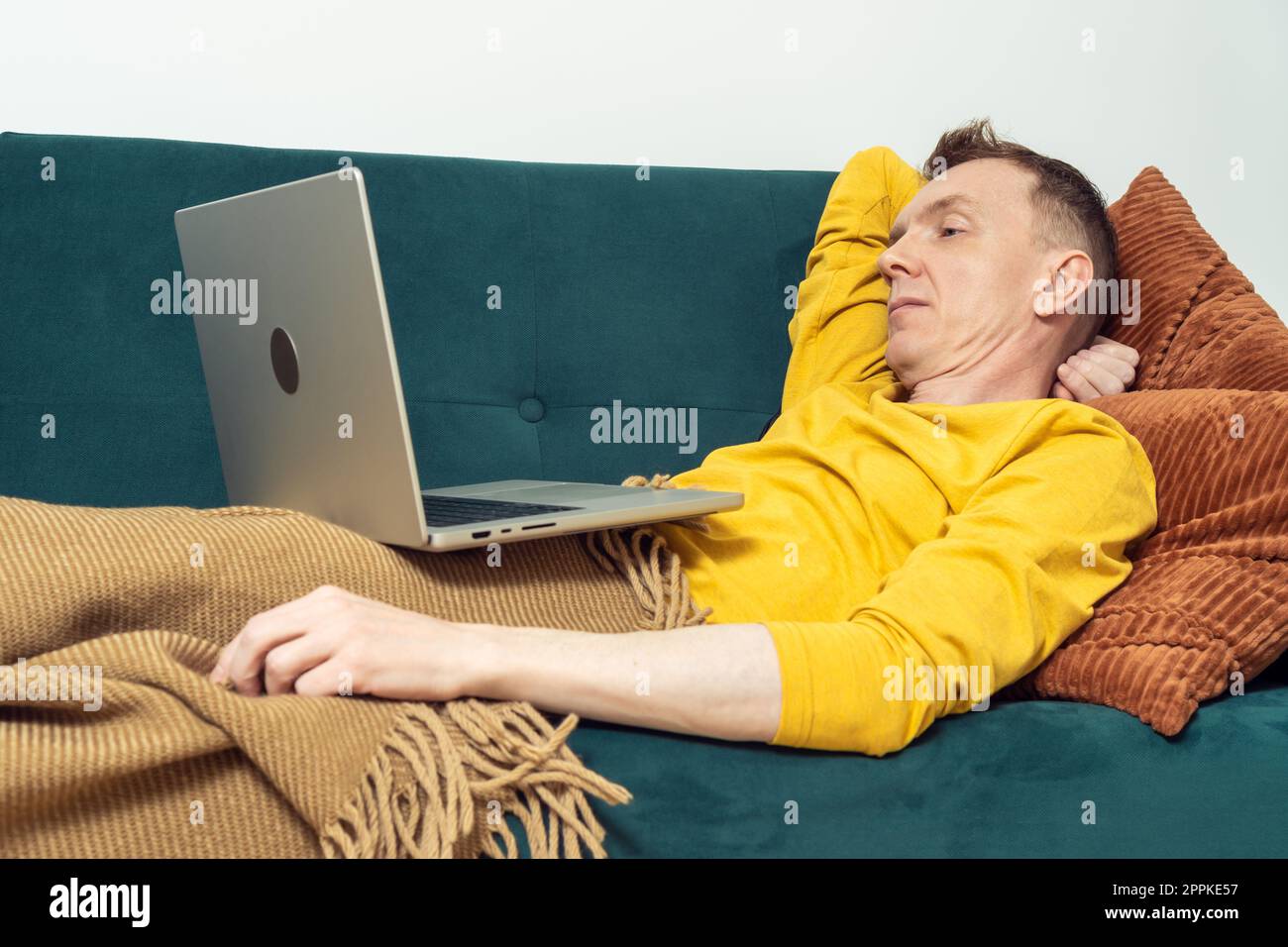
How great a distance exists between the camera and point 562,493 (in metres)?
1.21

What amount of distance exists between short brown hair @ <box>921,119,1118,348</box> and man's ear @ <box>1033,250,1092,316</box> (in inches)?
0.9

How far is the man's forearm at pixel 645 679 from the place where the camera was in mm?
896

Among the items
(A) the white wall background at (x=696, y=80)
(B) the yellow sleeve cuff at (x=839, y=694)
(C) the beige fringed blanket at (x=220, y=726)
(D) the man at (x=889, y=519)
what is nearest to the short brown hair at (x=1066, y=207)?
(D) the man at (x=889, y=519)

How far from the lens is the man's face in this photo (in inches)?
55.9

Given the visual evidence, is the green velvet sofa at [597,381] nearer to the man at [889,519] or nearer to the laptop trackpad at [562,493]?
the man at [889,519]

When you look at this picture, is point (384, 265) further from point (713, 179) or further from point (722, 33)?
point (722, 33)

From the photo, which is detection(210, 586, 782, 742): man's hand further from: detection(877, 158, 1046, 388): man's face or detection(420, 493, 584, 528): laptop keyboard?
detection(877, 158, 1046, 388): man's face

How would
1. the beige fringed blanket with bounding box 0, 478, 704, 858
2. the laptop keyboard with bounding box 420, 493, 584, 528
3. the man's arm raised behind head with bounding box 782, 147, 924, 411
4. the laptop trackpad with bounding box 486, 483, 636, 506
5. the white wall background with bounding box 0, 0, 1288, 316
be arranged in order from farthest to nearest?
the white wall background with bounding box 0, 0, 1288, 316, the man's arm raised behind head with bounding box 782, 147, 924, 411, the laptop trackpad with bounding box 486, 483, 636, 506, the laptop keyboard with bounding box 420, 493, 584, 528, the beige fringed blanket with bounding box 0, 478, 704, 858

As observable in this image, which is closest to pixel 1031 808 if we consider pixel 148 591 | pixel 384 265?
pixel 148 591

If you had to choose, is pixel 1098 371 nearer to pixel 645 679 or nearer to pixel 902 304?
pixel 902 304

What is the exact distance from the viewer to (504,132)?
1.98m

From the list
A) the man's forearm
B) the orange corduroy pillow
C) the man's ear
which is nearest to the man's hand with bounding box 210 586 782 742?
the man's forearm

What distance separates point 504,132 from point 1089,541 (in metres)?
1.27

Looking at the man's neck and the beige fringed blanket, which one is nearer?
the beige fringed blanket
